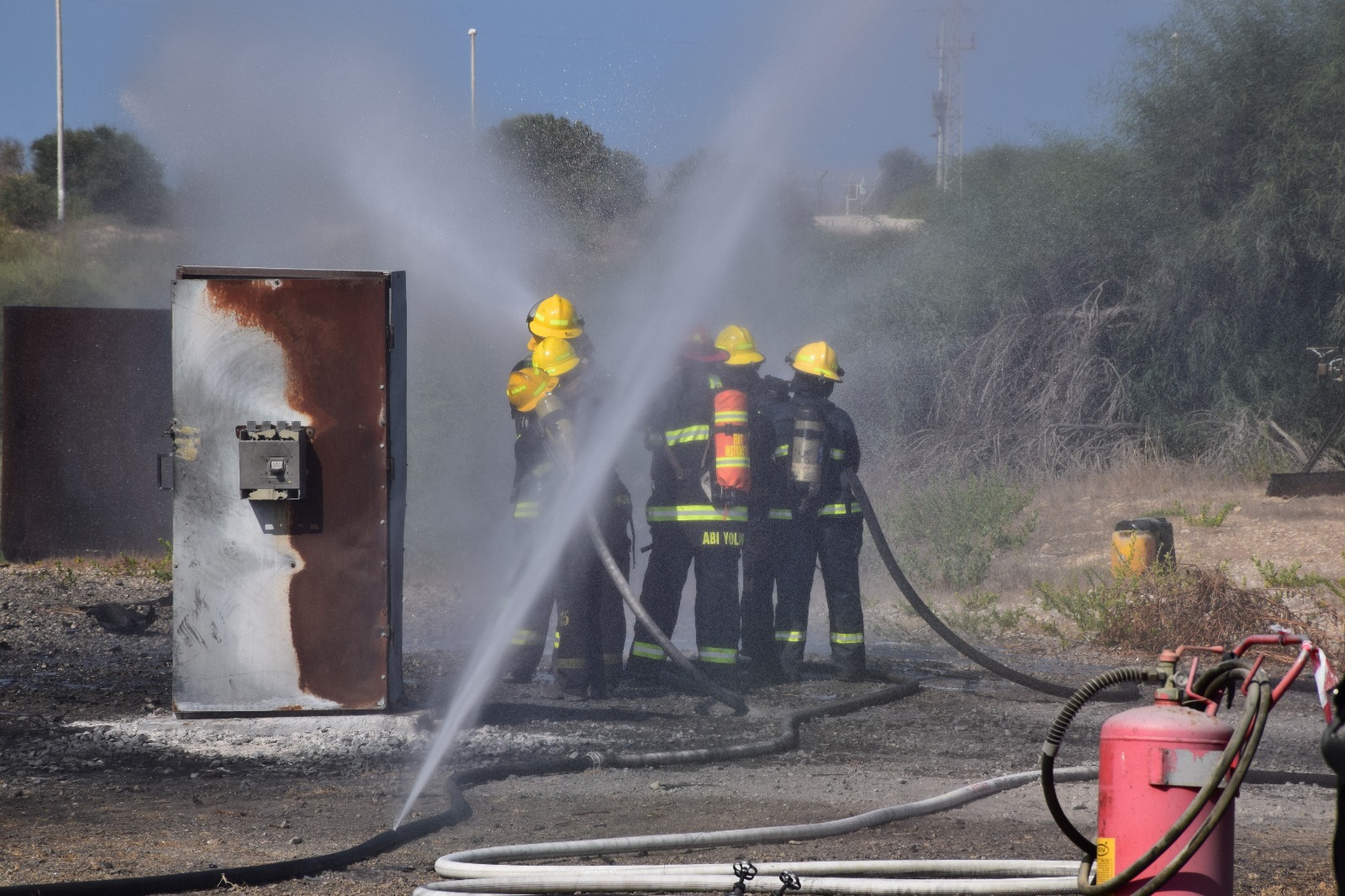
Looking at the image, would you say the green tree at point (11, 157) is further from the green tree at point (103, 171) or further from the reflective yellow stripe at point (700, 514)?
the reflective yellow stripe at point (700, 514)

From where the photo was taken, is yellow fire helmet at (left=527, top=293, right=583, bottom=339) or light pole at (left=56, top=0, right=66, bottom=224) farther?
light pole at (left=56, top=0, right=66, bottom=224)

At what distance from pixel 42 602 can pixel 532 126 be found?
15810 mm

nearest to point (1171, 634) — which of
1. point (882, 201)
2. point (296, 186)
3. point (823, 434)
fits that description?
point (823, 434)

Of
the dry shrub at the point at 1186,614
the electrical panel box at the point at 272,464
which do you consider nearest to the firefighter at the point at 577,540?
the electrical panel box at the point at 272,464

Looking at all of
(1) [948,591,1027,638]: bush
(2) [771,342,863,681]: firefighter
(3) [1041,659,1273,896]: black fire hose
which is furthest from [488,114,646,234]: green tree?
(3) [1041,659,1273,896]: black fire hose

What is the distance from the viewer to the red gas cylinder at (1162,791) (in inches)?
98.5

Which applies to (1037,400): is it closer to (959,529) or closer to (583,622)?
(959,529)

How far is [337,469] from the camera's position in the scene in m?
5.44

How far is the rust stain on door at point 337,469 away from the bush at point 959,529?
6.61m

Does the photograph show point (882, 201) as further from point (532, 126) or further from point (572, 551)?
point (572, 551)

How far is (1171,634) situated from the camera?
830 centimetres

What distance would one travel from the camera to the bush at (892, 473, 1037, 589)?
11.0m

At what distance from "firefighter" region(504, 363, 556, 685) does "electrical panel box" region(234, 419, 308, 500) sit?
5.10 ft

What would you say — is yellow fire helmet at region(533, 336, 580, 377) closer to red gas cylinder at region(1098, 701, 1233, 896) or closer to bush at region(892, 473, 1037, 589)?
red gas cylinder at region(1098, 701, 1233, 896)
